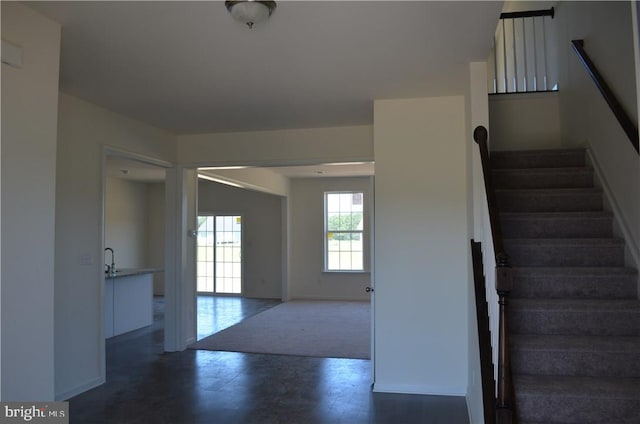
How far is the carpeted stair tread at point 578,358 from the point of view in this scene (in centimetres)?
250

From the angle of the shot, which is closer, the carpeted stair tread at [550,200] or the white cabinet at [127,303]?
the carpeted stair tread at [550,200]

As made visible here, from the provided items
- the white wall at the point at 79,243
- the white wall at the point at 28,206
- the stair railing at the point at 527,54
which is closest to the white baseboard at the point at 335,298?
the stair railing at the point at 527,54

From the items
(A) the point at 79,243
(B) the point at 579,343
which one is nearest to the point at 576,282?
(B) the point at 579,343

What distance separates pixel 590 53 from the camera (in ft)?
12.2

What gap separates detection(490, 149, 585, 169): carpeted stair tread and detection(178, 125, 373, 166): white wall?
132cm

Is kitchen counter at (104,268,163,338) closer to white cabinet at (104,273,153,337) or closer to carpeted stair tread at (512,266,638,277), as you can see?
white cabinet at (104,273,153,337)

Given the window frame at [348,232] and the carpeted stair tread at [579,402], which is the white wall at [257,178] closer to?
the window frame at [348,232]

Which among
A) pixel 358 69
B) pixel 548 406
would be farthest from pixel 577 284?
pixel 358 69

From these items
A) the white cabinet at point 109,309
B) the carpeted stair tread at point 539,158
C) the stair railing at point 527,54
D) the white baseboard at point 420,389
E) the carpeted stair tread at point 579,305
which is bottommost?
the white baseboard at point 420,389

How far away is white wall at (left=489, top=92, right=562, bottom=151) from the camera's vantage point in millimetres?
4562

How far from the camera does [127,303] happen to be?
643 centimetres

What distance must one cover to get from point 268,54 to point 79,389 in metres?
3.25

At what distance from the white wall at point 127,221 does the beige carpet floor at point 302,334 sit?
3.77 metres

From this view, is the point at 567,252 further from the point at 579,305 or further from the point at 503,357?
the point at 503,357
